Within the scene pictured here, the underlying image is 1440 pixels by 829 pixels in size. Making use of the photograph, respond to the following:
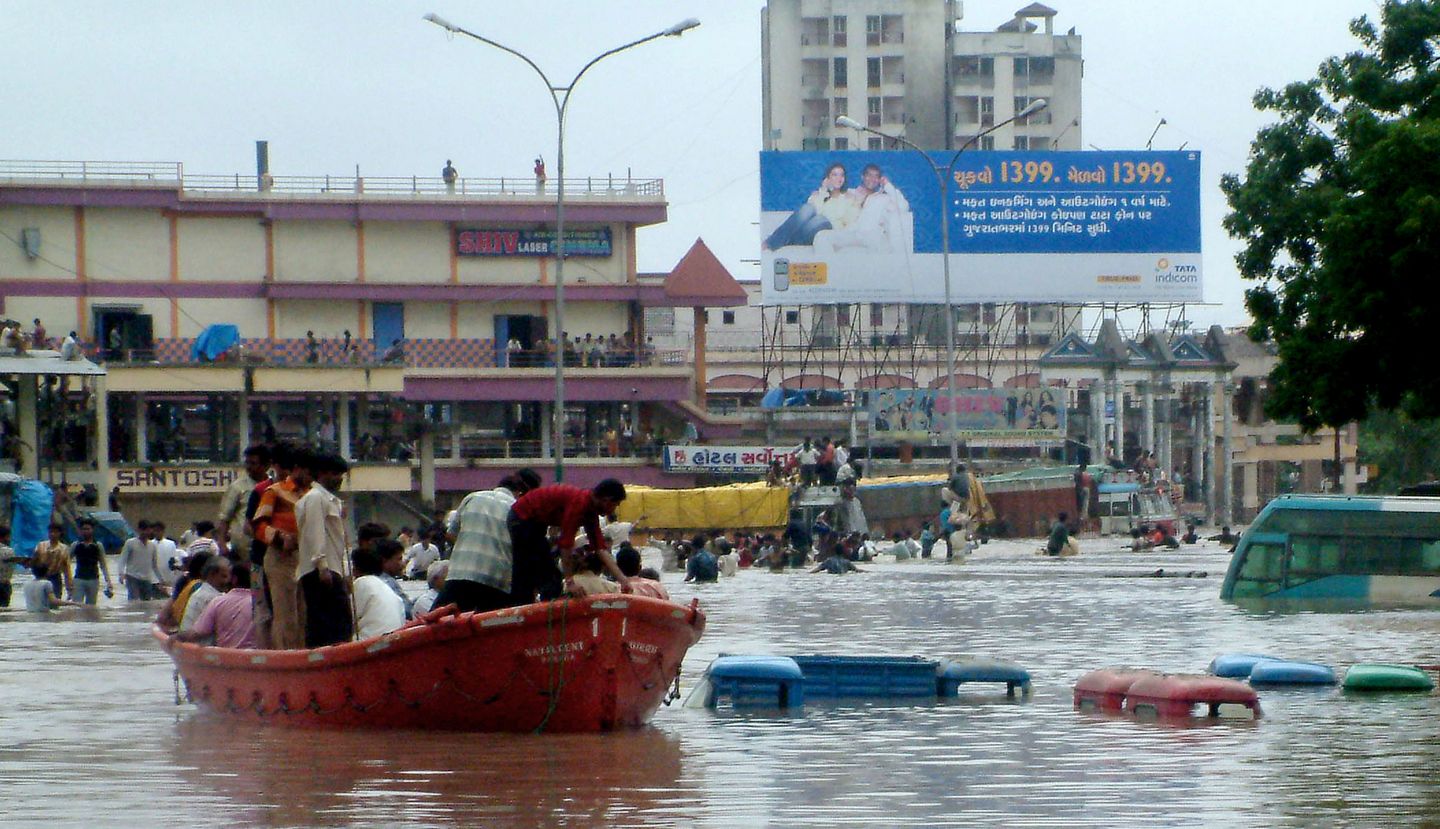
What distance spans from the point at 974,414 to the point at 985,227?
20.7 feet

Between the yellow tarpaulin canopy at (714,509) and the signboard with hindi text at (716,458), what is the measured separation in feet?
36.2

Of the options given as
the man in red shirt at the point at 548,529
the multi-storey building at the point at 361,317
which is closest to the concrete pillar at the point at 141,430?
the multi-storey building at the point at 361,317

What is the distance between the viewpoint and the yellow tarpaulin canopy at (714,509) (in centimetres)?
4975

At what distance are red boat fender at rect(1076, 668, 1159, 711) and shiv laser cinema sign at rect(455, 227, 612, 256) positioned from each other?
4957 cm

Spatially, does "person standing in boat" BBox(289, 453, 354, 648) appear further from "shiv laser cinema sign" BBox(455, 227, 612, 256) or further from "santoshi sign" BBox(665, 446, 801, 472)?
"shiv laser cinema sign" BBox(455, 227, 612, 256)

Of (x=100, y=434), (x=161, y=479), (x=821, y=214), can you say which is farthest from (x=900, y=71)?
(x=100, y=434)

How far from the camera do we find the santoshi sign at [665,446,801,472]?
6169cm

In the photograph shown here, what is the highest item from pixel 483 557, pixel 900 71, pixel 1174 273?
pixel 900 71

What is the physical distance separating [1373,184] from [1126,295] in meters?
31.1

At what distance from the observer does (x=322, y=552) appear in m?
13.0

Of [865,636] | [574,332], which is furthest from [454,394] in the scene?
[865,636]

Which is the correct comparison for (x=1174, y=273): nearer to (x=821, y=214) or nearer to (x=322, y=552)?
(x=821, y=214)

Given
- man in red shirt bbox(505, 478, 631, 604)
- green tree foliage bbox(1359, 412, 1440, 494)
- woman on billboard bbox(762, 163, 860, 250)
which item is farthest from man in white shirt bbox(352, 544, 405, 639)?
green tree foliage bbox(1359, 412, 1440, 494)

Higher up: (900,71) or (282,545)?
(900,71)
